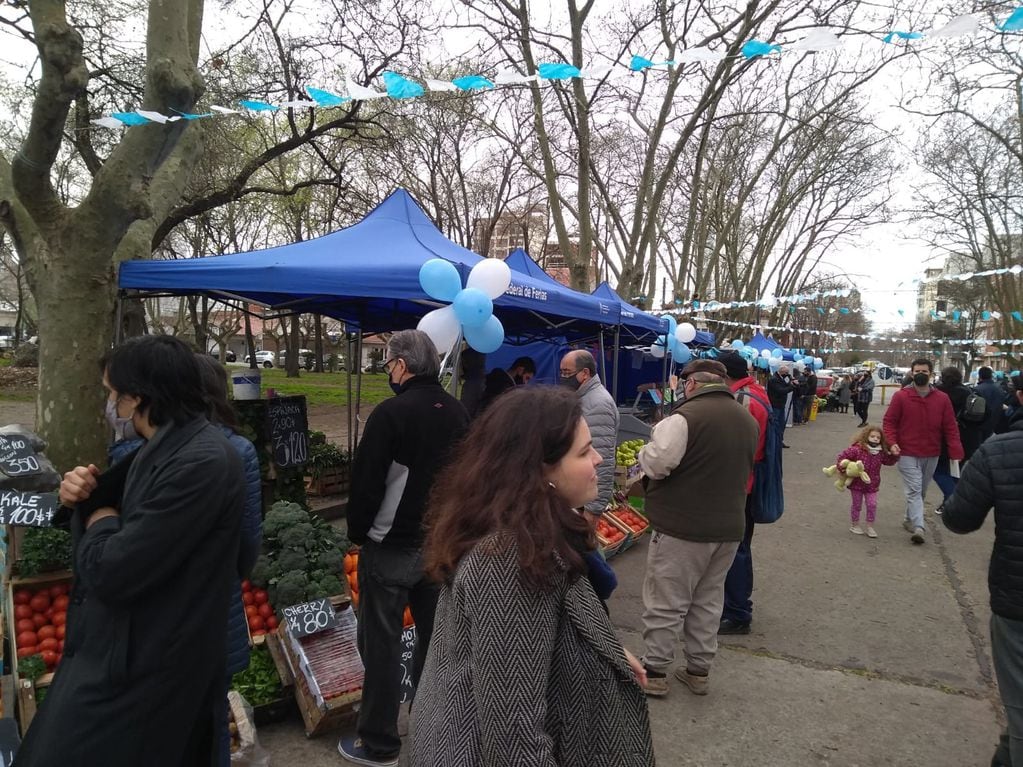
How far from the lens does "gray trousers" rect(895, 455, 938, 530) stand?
22.7ft

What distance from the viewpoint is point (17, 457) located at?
3.13 m

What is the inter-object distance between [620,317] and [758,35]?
24.5ft

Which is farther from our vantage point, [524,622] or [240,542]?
[240,542]

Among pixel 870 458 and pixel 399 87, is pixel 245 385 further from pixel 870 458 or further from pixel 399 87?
pixel 870 458

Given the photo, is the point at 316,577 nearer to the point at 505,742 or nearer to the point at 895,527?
the point at 505,742

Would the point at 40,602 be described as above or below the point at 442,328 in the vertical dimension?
below

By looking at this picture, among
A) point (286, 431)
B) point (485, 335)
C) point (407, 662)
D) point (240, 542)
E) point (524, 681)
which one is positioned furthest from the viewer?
point (286, 431)

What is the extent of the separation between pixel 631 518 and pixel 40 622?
514cm

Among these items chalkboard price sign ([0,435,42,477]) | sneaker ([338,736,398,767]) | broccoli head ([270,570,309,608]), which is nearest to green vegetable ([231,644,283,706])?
broccoli head ([270,570,309,608])

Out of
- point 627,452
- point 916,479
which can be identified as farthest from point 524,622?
point 627,452

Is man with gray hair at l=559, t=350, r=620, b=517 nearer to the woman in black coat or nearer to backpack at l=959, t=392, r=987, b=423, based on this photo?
the woman in black coat

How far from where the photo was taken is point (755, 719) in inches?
137

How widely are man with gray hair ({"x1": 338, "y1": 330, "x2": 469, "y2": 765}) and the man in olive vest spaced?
1.34 metres

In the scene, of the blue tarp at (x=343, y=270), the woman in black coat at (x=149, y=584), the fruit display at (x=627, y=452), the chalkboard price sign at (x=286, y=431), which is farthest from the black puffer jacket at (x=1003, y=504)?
the fruit display at (x=627, y=452)
